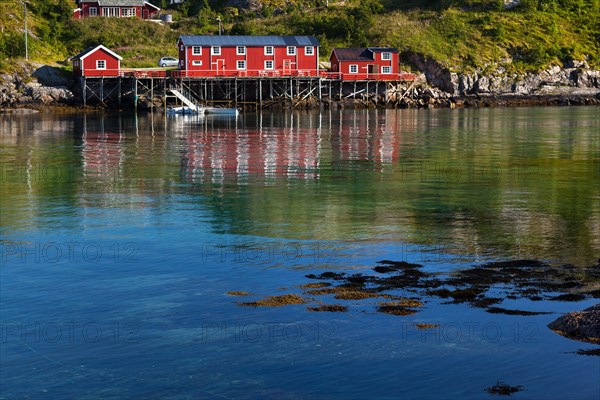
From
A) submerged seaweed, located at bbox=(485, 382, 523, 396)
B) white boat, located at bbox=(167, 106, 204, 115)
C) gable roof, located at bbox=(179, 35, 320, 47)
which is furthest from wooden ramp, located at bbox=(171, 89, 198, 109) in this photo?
submerged seaweed, located at bbox=(485, 382, 523, 396)

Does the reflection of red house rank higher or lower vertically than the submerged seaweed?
higher

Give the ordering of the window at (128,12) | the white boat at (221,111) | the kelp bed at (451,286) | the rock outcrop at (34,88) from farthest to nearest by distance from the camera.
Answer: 1. the window at (128,12)
2. the rock outcrop at (34,88)
3. the white boat at (221,111)
4. the kelp bed at (451,286)

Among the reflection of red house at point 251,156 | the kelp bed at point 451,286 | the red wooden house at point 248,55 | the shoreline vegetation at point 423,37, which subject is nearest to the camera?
the kelp bed at point 451,286

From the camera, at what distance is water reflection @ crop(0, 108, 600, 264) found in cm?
2492

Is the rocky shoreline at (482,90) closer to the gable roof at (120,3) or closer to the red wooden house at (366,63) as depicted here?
the red wooden house at (366,63)

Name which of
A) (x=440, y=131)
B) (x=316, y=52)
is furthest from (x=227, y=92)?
(x=440, y=131)

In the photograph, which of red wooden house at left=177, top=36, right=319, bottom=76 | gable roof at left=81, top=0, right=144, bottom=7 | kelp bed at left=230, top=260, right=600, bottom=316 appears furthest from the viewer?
gable roof at left=81, top=0, right=144, bottom=7

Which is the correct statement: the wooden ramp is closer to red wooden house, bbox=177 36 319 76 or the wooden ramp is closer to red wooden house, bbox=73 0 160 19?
red wooden house, bbox=177 36 319 76

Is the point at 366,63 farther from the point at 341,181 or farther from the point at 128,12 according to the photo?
the point at 341,181

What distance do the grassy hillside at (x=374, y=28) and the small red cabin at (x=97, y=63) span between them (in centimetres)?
742

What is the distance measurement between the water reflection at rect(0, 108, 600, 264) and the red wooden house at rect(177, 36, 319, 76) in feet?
94.0

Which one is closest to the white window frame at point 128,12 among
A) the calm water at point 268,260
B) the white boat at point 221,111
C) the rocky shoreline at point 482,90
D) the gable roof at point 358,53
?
the rocky shoreline at point 482,90

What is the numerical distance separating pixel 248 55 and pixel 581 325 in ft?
270

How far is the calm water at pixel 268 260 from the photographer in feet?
46.3
